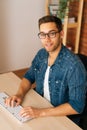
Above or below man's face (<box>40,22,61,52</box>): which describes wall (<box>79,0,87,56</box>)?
below

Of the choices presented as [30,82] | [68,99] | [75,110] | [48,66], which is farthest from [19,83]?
[75,110]

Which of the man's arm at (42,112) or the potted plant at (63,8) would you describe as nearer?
the man's arm at (42,112)

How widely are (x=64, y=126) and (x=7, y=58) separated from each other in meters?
2.56

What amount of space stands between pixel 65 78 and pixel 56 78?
71 millimetres

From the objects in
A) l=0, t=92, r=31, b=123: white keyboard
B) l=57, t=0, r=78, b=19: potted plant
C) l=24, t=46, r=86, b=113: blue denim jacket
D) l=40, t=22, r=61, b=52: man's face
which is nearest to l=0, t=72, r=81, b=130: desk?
l=0, t=92, r=31, b=123: white keyboard

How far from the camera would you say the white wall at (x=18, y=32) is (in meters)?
3.47

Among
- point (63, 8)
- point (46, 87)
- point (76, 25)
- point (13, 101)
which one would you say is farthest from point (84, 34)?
point (13, 101)

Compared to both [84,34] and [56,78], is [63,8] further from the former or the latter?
[56,78]

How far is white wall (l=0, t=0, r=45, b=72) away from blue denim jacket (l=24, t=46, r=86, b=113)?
6.15ft

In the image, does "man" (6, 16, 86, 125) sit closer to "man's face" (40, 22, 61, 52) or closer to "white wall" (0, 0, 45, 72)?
"man's face" (40, 22, 61, 52)

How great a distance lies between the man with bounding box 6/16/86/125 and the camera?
4.59 feet

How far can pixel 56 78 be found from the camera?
155cm

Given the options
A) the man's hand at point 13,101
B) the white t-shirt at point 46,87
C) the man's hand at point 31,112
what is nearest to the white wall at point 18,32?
the white t-shirt at point 46,87

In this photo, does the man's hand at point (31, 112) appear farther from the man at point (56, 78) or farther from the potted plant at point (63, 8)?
the potted plant at point (63, 8)
